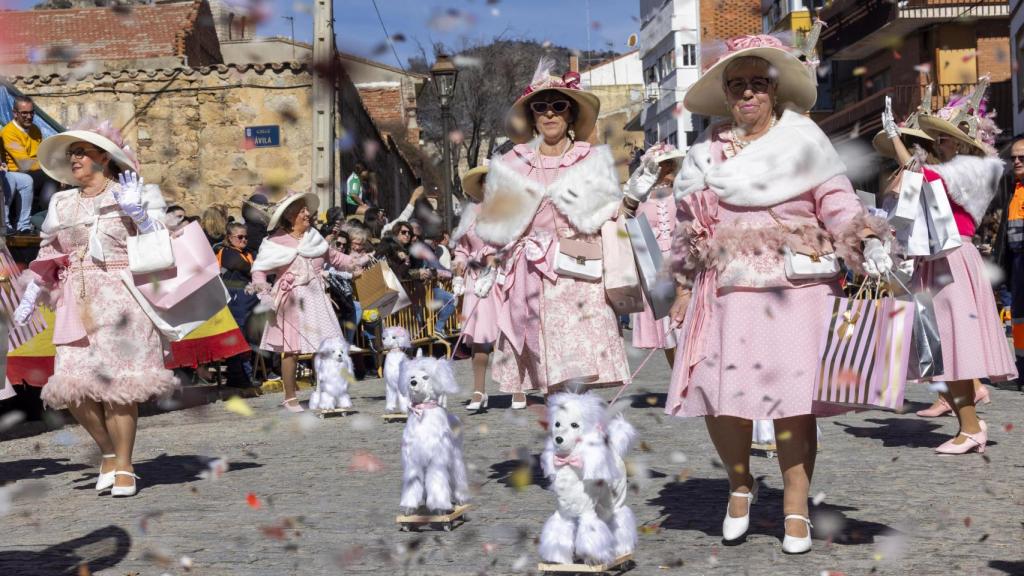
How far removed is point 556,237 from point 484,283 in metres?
1.31

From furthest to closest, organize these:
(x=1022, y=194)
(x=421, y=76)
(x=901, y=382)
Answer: (x=421, y=76), (x=1022, y=194), (x=901, y=382)

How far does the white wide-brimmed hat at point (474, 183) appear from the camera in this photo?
11.0 meters

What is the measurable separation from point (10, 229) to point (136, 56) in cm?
2109

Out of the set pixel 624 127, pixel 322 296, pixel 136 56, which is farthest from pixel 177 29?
pixel 624 127

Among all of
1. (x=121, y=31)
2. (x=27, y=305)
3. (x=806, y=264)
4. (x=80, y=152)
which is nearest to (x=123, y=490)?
(x=27, y=305)

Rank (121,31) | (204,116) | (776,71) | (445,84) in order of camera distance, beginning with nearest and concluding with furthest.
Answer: (776,71) < (445,84) < (204,116) < (121,31)

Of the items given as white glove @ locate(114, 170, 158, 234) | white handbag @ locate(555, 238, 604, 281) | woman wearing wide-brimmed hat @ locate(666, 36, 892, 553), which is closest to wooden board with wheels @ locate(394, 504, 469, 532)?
woman wearing wide-brimmed hat @ locate(666, 36, 892, 553)

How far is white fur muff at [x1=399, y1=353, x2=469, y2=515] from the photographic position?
6332mm

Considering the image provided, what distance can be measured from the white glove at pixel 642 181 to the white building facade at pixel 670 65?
5457cm

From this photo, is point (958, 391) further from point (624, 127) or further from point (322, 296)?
point (624, 127)

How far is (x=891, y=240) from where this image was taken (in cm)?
565

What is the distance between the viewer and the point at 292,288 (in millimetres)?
12766

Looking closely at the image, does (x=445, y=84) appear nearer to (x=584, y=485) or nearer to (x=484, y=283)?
(x=484, y=283)

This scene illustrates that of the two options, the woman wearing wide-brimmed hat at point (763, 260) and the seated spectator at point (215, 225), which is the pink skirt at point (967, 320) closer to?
the woman wearing wide-brimmed hat at point (763, 260)
